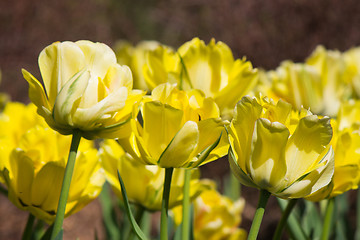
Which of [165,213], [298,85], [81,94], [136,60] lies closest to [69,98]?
[81,94]

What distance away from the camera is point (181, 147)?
0.39 metres

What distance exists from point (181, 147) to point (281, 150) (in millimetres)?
83

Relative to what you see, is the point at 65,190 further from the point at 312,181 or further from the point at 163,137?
the point at 312,181

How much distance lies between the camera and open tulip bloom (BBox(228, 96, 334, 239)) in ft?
1.19

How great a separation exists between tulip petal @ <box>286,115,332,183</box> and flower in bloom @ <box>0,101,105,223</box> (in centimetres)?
23

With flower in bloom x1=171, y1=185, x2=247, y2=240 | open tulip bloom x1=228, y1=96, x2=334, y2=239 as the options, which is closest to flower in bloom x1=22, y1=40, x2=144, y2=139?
open tulip bloom x1=228, y1=96, x2=334, y2=239

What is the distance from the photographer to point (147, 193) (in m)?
0.57

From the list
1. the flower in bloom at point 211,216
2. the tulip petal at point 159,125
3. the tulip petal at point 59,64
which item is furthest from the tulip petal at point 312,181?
the flower in bloom at point 211,216

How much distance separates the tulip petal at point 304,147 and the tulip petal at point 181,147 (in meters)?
0.08

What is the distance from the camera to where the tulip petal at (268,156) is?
363 millimetres

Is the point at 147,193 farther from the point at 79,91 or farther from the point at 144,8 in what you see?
the point at 144,8

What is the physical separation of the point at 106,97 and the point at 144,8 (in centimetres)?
475

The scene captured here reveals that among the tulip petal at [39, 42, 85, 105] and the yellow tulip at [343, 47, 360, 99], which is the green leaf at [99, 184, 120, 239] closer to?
the tulip petal at [39, 42, 85, 105]

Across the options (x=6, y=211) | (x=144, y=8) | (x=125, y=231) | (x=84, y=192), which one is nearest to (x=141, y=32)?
(x=144, y=8)
